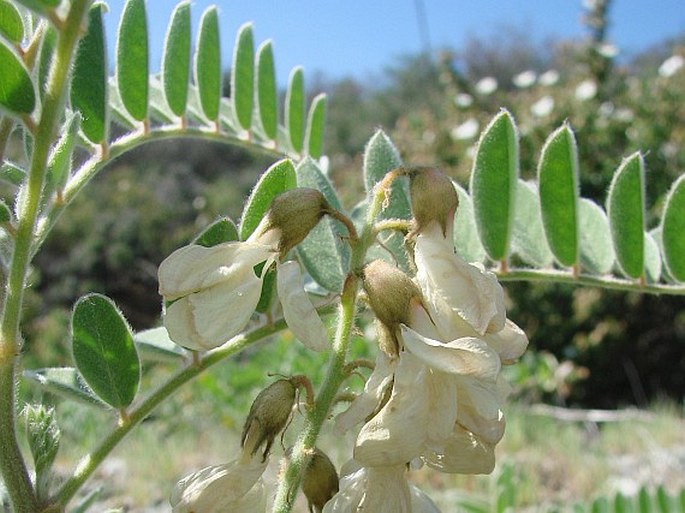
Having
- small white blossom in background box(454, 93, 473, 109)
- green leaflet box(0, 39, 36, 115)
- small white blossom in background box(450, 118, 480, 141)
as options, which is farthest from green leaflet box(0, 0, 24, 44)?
small white blossom in background box(454, 93, 473, 109)

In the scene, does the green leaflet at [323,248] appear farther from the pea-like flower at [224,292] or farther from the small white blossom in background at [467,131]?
the small white blossom in background at [467,131]

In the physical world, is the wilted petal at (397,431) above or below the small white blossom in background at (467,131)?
above

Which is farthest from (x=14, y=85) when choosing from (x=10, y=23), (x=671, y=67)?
(x=671, y=67)

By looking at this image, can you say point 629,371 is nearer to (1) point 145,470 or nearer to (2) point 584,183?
(2) point 584,183

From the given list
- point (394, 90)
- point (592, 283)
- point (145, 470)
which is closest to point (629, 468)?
point (145, 470)

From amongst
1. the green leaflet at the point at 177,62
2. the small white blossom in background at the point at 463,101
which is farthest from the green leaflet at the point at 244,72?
the small white blossom in background at the point at 463,101

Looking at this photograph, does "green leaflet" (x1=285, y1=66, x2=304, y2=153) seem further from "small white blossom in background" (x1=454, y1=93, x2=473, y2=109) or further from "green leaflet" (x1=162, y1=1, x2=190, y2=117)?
"small white blossom in background" (x1=454, y1=93, x2=473, y2=109)

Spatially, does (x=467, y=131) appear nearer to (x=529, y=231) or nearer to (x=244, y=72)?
(x=244, y=72)
